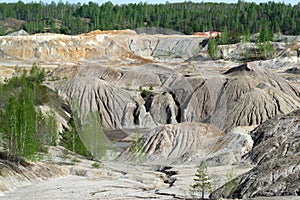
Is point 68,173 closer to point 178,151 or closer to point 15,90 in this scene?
point 178,151

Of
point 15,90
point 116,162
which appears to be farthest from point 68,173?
point 15,90

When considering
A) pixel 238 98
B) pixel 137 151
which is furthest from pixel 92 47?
pixel 137 151

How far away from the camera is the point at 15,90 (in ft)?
197

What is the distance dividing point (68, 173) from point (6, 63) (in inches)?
2931

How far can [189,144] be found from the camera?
143 feet

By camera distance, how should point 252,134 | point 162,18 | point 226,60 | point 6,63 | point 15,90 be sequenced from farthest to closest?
point 162,18 → point 226,60 → point 6,63 → point 15,90 → point 252,134

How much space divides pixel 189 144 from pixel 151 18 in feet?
458

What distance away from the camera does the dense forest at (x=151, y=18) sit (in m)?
155

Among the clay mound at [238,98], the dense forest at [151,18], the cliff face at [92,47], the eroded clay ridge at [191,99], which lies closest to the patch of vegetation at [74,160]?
the clay mound at [238,98]

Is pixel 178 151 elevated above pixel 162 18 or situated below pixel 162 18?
below

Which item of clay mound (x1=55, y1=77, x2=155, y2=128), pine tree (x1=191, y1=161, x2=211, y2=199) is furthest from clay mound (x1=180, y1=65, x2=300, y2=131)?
pine tree (x1=191, y1=161, x2=211, y2=199)

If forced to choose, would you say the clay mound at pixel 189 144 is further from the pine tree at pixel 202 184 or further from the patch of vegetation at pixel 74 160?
the pine tree at pixel 202 184

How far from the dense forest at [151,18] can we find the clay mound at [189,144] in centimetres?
10260

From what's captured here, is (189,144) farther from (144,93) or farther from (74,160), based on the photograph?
(144,93)
